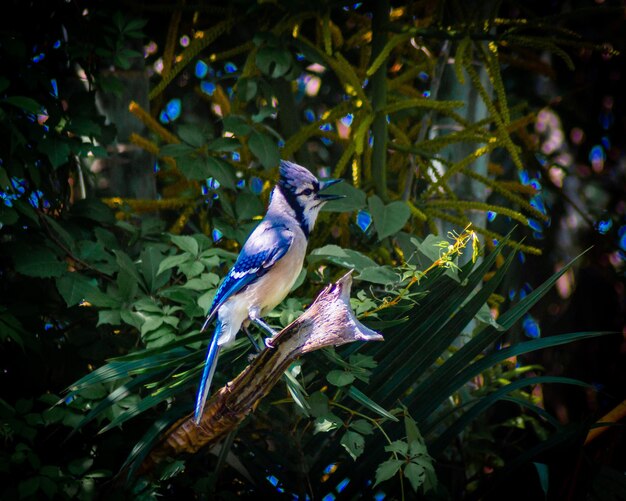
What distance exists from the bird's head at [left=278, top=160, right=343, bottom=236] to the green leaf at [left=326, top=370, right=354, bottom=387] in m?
0.35

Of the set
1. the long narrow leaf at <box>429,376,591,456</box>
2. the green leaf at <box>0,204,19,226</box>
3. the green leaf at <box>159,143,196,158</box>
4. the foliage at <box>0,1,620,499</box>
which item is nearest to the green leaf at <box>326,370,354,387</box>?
the foliage at <box>0,1,620,499</box>

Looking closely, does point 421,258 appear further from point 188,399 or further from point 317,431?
point 188,399

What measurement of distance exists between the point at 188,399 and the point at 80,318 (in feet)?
1.49

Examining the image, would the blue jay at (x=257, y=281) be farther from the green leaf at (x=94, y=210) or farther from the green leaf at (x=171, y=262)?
the green leaf at (x=94, y=210)

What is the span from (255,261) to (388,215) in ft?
2.14

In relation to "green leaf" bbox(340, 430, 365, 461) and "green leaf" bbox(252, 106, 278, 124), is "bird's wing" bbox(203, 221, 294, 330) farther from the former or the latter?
"green leaf" bbox(252, 106, 278, 124)

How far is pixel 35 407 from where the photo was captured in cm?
294

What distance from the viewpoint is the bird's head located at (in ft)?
7.73

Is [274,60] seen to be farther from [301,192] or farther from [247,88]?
[301,192]

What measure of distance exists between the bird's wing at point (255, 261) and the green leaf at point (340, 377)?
0.30m

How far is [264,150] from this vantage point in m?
2.89

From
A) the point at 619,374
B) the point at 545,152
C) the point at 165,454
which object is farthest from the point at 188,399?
the point at 545,152

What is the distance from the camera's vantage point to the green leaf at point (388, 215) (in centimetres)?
274

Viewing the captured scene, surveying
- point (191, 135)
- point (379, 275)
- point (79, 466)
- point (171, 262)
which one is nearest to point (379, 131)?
point (191, 135)
